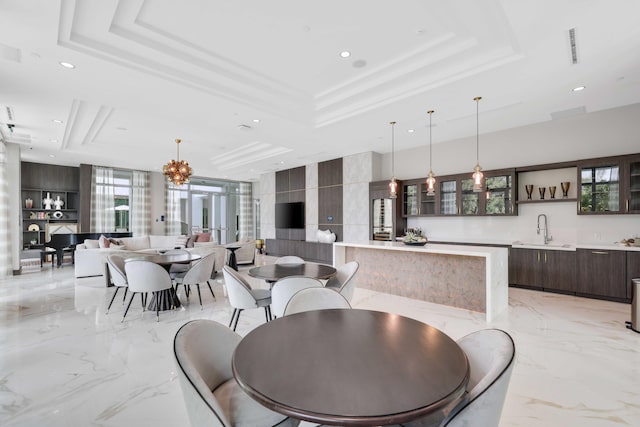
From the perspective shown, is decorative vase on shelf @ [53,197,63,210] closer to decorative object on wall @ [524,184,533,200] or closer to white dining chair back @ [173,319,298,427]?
white dining chair back @ [173,319,298,427]

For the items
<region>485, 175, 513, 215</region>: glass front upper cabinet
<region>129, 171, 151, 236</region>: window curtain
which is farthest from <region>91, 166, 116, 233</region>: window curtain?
<region>485, 175, 513, 215</region>: glass front upper cabinet

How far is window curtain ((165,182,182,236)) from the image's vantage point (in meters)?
10.9

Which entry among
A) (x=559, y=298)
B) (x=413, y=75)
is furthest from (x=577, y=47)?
(x=559, y=298)

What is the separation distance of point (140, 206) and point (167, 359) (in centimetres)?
903

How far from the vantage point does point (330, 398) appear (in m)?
1.00

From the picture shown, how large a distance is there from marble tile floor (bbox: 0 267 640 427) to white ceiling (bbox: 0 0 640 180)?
3.00 metres

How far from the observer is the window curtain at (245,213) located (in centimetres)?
1284

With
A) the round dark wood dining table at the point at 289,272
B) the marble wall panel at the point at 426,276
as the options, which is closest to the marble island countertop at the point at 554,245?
the marble wall panel at the point at 426,276

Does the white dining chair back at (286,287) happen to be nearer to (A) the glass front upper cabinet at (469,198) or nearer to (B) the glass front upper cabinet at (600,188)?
(A) the glass front upper cabinet at (469,198)

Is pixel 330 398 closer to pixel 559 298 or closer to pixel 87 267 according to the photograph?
pixel 559 298

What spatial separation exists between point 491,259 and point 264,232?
8.07m

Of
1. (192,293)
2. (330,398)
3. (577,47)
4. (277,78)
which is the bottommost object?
(192,293)

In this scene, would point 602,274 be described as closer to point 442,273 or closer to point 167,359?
point 442,273

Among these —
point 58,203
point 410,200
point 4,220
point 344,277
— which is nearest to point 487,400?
point 344,277
